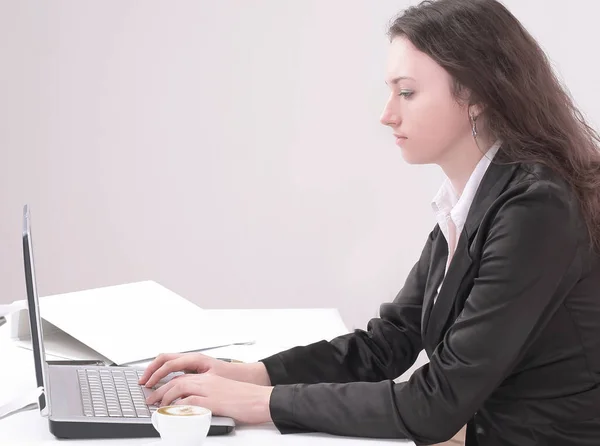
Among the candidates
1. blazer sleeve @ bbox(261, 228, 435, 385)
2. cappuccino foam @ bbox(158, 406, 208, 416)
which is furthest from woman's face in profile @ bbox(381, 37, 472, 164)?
cappuccino foam @ bbox(158, 406, 208, 416)

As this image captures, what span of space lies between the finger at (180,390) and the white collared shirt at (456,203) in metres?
0.47

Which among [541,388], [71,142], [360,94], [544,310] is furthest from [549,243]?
[71,142]

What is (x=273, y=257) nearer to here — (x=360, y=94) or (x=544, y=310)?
(x=360, y=94)

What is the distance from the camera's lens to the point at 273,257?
3494 mm

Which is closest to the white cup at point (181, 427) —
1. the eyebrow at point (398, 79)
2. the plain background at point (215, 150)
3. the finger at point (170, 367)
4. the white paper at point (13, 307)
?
the finger at point (170, 367)

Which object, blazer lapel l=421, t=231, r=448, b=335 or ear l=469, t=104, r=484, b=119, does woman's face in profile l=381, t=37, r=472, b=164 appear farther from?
blazer lapel l=421, t=231, r=448, b=335

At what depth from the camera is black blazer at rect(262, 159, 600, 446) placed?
4.12 feet

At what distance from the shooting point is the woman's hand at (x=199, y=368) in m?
1.45

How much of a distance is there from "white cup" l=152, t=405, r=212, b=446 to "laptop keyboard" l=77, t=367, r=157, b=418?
0.15m

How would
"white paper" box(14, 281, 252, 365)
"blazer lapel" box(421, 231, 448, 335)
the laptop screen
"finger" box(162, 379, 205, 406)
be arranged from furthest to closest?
"white paper" box(14, 281, 252, 365) → "blazer lapel" box(421, 231, 448, 335) → "finger" box(162, 379, 205, 406) → the laptop screen

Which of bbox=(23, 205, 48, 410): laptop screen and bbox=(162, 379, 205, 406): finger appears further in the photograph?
bbox=(162, 379, 205, 406): finger

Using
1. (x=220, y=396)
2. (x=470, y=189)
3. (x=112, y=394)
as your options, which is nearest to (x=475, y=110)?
(x=470, y=189)

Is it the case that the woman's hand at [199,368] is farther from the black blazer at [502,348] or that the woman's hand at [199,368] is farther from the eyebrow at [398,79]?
the eyebrow at [398,79]

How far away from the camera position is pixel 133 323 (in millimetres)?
1890
